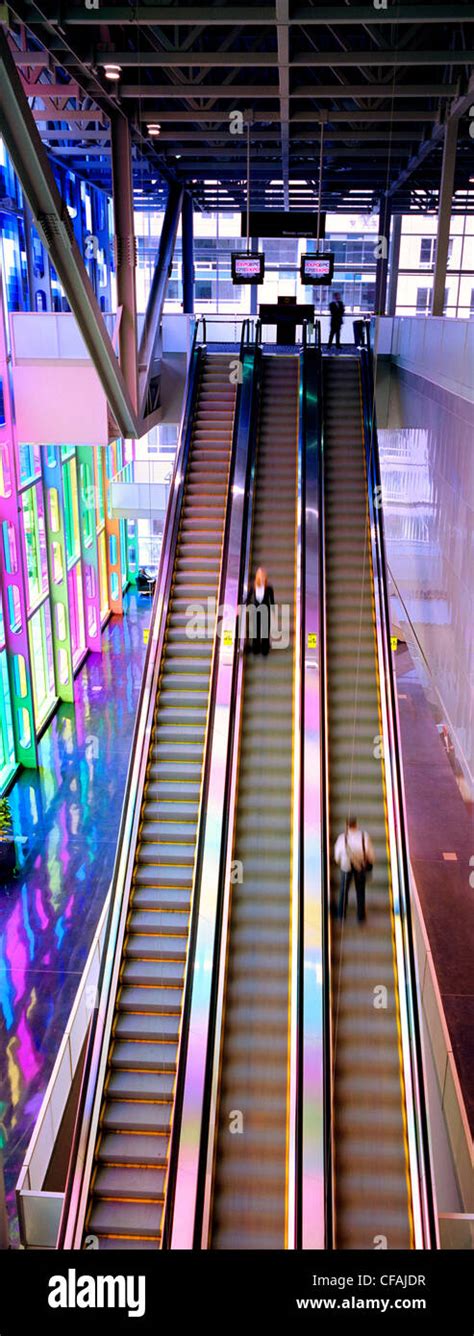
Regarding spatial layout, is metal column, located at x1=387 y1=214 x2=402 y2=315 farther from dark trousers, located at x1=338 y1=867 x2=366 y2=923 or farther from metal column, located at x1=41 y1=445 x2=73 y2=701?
dark trousers, located at x1=338 y1=867 x2=366 y2=923

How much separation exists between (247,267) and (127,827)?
40.2 feet

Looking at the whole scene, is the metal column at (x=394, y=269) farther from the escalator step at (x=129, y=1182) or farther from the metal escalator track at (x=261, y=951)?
the escalator step at (x=129, y=1182)

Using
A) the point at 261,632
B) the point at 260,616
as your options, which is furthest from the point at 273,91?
the point at 261,632

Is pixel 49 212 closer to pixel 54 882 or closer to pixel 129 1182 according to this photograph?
Result: pixel 54 882

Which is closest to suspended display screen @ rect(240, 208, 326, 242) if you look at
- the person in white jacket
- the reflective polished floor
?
the reflective polished floor

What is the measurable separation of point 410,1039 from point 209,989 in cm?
184

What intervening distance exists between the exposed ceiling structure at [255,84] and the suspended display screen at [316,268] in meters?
2.04

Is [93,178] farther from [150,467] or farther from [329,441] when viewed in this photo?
[329,441]

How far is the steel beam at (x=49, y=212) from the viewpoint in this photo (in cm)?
1046

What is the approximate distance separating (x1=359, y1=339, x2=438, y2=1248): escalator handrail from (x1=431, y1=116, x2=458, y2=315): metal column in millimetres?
3000

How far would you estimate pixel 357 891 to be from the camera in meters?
9.98

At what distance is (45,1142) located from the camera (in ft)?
29.5

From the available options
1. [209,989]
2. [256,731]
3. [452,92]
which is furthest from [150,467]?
[209,989]

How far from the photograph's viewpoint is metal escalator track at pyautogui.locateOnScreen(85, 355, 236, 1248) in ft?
29.3
